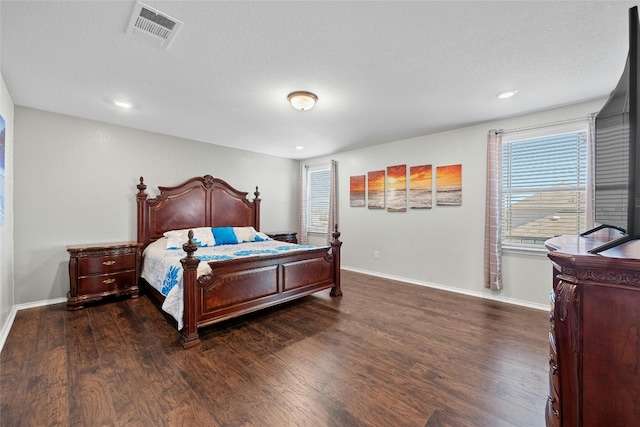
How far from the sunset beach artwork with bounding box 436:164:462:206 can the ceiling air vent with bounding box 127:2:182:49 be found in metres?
3.68

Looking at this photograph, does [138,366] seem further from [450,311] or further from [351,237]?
[351,237]

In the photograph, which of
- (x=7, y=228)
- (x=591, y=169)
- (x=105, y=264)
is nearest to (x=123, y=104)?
(x=7, y=228)

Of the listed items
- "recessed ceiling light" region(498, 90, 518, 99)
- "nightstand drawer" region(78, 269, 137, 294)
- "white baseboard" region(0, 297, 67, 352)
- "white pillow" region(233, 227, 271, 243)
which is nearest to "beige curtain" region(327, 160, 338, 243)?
"white pillow" region(233, 227, 271, 243)

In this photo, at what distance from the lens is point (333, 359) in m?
2.13

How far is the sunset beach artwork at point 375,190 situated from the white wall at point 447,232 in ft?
0.38

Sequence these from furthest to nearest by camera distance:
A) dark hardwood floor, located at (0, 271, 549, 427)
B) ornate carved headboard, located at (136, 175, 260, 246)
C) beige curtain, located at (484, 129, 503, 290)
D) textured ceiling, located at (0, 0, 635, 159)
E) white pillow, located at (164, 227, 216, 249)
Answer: ornate carved headboard, located at (136, 175, 260, 246) < white pillow, located at (164, 227, 216, 249) < beige curtain, located at (484, 129, 503, 290) < textured ceiling, located at (0, 0, 635, 159) < dark hardwood floor, located at (0, 271, 549, 427)

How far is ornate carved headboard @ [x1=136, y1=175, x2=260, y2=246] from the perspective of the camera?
4.03m

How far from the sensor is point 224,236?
4301 mm

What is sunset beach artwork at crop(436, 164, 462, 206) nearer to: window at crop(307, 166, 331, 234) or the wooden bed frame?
the wooden bed frame

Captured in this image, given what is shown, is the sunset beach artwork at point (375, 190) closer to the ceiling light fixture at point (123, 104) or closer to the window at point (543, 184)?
the window at point (543, 184)

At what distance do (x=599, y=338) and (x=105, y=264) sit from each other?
4.42 metres

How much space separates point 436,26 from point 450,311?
2865 mm

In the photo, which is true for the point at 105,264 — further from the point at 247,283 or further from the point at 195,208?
the point at 247,283

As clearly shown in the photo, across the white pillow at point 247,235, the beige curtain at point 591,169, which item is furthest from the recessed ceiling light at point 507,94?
the white pillow at point 247,235
